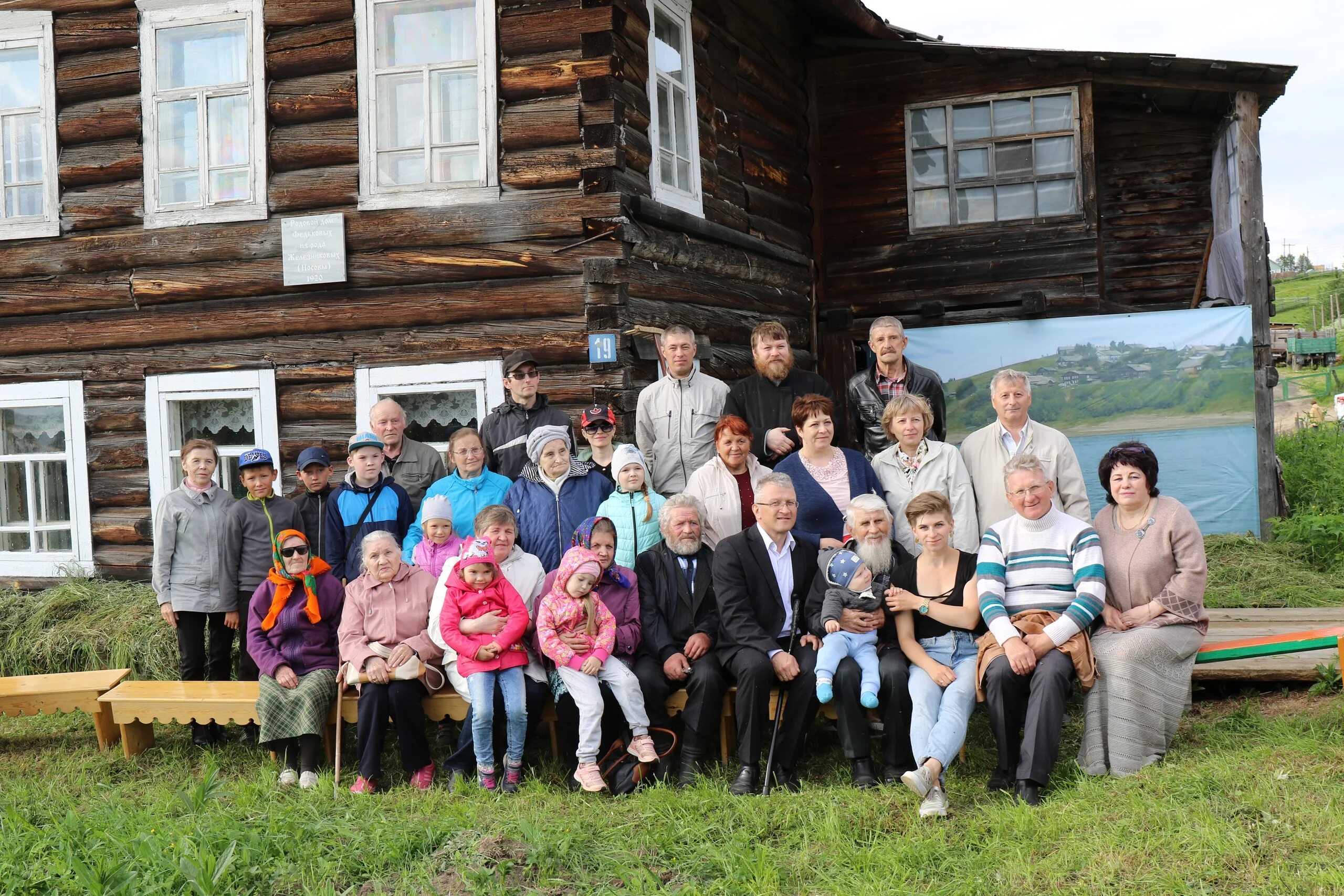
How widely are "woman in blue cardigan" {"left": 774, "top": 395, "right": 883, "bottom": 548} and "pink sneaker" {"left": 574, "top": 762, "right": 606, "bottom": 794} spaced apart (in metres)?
1.46

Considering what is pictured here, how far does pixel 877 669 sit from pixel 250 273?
207 inches

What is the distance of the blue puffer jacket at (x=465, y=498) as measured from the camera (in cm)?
576

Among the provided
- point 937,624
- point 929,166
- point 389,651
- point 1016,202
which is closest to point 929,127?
point 929,166

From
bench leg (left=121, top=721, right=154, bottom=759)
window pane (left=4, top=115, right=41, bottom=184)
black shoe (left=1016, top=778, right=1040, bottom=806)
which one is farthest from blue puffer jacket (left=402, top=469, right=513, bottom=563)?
window pane (left=4, top=115, right=41, bottom=184)

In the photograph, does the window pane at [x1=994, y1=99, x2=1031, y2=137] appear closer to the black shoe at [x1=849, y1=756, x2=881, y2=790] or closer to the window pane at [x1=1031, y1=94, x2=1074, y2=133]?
the window pane at [x1=1031, y1=94, x2=1074, y2=133]

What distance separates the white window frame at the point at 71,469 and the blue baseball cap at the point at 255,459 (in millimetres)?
2938

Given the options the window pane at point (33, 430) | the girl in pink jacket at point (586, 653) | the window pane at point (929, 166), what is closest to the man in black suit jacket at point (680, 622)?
the girl in pink jacket at point (586, 653)

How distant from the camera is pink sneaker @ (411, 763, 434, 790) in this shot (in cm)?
514

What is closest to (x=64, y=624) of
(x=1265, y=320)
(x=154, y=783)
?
(x=154, y=783)

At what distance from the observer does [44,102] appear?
321 inches

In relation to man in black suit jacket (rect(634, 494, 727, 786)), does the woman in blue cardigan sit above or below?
above

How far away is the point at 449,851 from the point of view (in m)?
4.10

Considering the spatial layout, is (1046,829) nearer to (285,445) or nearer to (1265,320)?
(285,445)

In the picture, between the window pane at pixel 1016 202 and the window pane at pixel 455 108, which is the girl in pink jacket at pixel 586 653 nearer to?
the window pane at pixel 455 108
